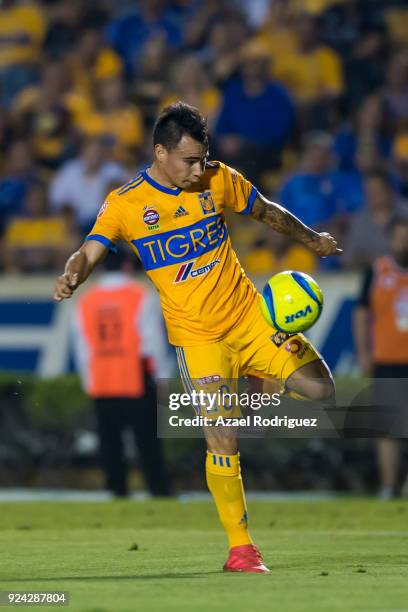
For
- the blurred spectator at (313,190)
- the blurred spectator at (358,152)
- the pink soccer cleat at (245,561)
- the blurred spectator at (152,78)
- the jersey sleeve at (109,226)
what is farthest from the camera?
the blurred spectator at (152,78)

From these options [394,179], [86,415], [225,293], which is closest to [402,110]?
[394,179]

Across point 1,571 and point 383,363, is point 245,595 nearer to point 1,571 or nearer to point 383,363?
point 1,571

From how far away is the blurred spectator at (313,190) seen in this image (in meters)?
17.7

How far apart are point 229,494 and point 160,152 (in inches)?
83.9

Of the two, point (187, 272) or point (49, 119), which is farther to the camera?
point (49, 119)

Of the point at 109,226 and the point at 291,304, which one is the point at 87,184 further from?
the point at 291,304

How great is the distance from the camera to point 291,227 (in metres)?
9.15

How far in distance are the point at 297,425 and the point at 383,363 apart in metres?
1.21

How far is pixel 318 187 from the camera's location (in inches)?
701

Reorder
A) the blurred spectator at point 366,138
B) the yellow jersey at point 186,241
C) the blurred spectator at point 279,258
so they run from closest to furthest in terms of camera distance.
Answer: the yellow jersey at point 186,241, the blurred spectator at point 279,258, the blurred spectator at point 366,138

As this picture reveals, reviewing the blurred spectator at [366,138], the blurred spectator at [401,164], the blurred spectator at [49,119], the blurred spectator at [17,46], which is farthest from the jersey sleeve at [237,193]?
the blurred spectator at [17,46]

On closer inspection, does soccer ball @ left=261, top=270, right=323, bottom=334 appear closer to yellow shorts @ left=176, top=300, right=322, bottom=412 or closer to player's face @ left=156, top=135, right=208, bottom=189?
yellow shorts @ left=176, top=300, right=322, bottom=412

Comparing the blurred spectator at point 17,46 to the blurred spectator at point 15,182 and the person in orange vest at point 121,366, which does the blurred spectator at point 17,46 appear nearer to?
the blurred spectator at point 15,182

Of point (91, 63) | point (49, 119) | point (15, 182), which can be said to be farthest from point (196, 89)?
point (15, 182)
